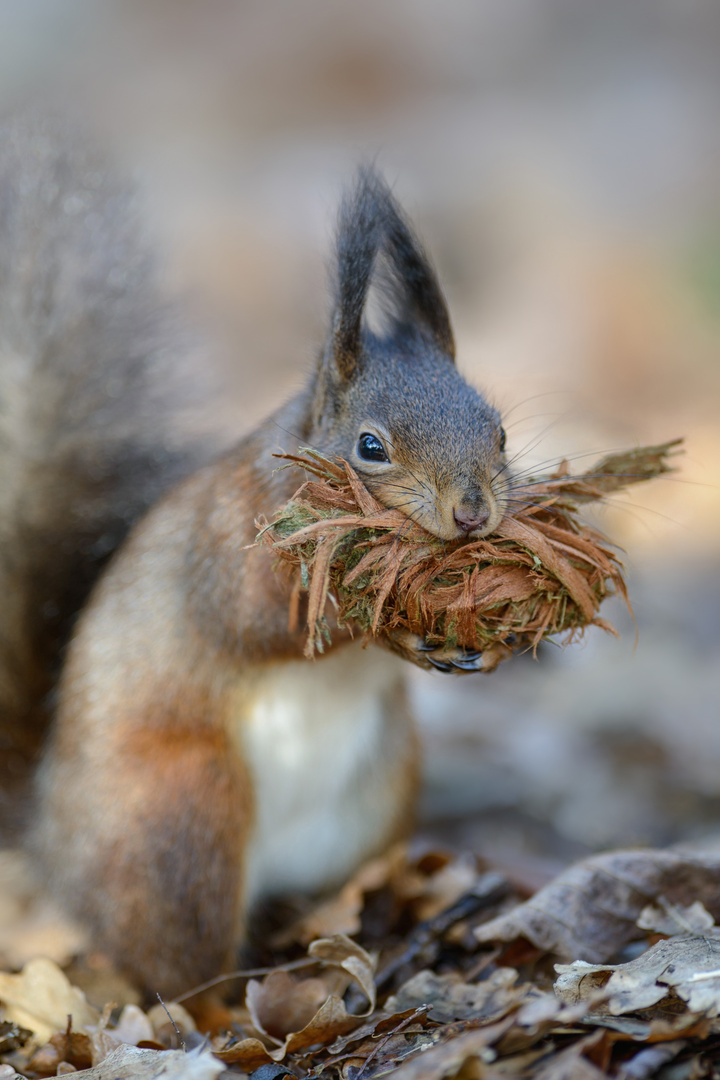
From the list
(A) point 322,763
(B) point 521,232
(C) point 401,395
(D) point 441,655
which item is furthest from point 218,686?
(B) point 521,232

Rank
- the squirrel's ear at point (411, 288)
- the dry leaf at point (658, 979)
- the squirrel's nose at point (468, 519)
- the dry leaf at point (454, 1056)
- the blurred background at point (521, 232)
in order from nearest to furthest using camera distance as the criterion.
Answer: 1. the dry leaf at point (454, 1056)
2. the dry leaf at point (658, 979)
3. the squirrel's nose at point (468, 519)
4. the squirrel's ear at point (411, 288)
5. the blurred background at point (521, 232)

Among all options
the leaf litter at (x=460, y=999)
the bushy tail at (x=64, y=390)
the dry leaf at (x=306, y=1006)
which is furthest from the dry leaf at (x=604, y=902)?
the bushy tail at (x=64, y=390)

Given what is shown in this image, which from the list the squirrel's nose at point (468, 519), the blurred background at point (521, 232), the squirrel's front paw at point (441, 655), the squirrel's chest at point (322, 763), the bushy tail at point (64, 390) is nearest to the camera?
the squirrel's nose at point (468, 519)

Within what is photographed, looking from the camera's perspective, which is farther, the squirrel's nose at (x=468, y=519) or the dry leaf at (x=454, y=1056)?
the squirrel's nose at (x=468, y=519)

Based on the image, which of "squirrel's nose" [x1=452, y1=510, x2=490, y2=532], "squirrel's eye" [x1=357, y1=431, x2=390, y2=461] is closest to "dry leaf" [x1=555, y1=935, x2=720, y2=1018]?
"squirrel's nose" [x1=452, y1=510, x2=490, y2=532]

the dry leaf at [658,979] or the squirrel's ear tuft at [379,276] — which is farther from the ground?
the squirrel's ear tuft at [379,276]

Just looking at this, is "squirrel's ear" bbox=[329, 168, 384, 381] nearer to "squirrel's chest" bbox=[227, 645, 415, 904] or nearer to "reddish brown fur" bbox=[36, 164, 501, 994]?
"reddish brown fur" bbox=[36, 164, 501, 994]

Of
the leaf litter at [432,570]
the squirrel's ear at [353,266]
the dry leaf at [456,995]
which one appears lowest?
the dry leaf at [456,995]

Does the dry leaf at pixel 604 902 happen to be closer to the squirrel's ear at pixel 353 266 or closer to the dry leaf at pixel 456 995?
the dry leaf at pixel 456 995

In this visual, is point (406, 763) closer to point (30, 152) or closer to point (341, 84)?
point (30, 152)
